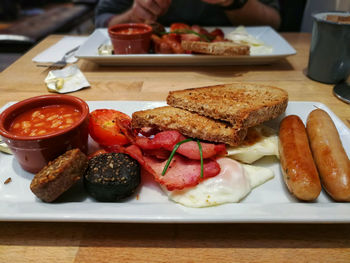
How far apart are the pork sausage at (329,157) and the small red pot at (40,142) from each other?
126 cm

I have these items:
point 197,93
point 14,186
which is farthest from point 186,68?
point 14,186

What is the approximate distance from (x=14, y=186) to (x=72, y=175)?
38 cm

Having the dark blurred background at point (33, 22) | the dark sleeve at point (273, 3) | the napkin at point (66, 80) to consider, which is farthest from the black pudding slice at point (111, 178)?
the dark sleeve at point (273, 3)

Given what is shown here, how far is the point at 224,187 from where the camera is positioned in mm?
1306

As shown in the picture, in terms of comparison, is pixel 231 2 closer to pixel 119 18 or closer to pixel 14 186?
pixel 119 18

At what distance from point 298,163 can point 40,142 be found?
1258mm

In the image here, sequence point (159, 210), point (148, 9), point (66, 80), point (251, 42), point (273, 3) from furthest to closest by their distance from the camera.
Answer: point (273, 3) < point (148, 9) < point (251, 42) < point (66, 80) < point (159, 210)

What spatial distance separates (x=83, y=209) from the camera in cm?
117

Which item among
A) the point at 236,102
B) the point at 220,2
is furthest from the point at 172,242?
the point at 220,2

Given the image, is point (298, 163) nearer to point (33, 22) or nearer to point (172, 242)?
point (172, 242)

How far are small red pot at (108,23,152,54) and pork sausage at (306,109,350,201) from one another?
6.38 feet

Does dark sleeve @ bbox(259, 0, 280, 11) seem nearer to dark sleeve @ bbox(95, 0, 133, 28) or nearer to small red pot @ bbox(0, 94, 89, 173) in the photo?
dark sleeve @ bbox(95, 0, 133, 28)

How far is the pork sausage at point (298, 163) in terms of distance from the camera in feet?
3.97

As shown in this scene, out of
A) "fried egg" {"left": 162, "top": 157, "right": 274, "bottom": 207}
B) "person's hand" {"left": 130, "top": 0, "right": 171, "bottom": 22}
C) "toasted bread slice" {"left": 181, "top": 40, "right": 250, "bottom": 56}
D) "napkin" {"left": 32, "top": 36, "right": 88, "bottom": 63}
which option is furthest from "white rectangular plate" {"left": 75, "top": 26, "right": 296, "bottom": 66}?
"fried egg" {"left": 162, "top": 157, "right": 274, "bottom": 207}
